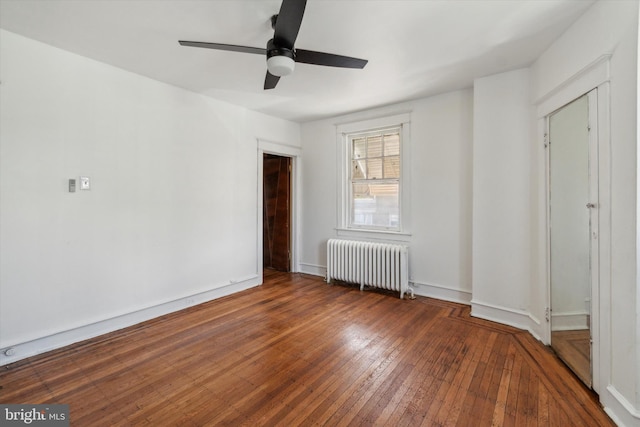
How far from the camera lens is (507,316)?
3.06 m

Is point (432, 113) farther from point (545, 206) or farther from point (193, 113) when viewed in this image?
point (193, 113)

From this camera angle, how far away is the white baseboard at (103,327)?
2.40 meters

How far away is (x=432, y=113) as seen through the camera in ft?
12.6

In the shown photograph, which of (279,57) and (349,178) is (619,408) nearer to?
(279,57)

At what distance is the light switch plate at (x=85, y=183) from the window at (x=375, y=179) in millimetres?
3457

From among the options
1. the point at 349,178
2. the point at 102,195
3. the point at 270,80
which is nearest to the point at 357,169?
the point at 349,178

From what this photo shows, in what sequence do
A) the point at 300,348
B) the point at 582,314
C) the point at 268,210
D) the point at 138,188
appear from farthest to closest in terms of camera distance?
the point at 268,210
the point at 138,188
the point at 300,348
the point at 582,314

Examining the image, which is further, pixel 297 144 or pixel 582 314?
pixel 297 144

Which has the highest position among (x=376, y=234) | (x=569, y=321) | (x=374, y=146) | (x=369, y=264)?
(x=374, y=146)

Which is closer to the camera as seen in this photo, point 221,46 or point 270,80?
point 221,46

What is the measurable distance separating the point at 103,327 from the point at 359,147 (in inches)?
162

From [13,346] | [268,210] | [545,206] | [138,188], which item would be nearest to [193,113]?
[138,188]

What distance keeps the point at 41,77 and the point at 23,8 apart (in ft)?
2.03

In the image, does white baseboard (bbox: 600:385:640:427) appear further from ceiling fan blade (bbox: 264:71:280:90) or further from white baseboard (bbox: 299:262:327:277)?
white baseboard (bbox: 299:262:327:277)
